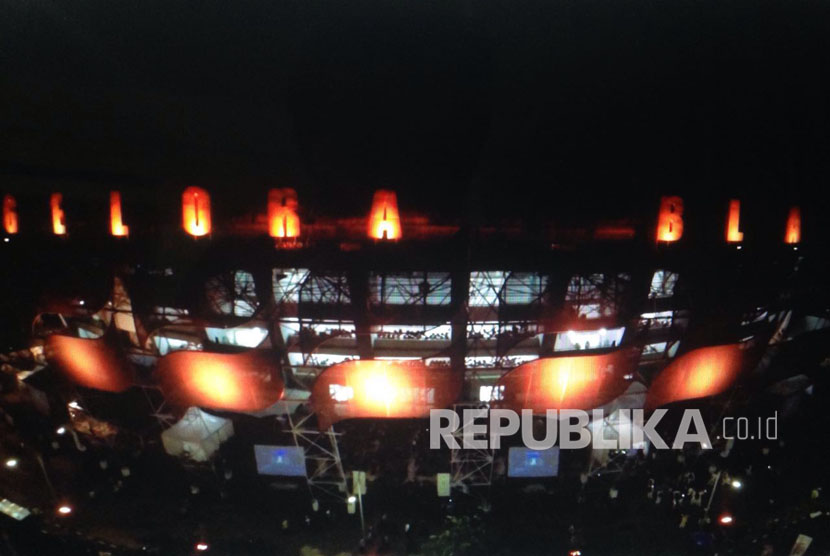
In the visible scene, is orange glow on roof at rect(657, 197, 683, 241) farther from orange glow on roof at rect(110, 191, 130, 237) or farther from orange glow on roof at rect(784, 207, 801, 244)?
orange glow on roof at rect(110, 191, 130, 237)

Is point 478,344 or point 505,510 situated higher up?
point 478,344

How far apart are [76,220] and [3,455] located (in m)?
2.07

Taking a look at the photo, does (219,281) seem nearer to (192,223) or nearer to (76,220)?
(192,223)

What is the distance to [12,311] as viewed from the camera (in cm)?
223

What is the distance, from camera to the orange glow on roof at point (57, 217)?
1931 millimetres

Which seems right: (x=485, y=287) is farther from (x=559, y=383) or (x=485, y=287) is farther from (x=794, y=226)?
(x=794, y=226)

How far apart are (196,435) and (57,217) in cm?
191

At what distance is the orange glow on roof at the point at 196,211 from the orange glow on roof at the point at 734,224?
2668 mm

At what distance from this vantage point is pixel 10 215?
200cm

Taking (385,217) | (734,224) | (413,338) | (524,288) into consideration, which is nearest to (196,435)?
(413,338)

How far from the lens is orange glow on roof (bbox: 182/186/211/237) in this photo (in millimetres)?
2086

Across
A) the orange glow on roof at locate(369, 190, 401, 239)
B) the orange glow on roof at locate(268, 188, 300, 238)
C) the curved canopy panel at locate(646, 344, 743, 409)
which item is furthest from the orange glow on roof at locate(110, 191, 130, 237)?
the curved canopy panel at locate(646, 344, 743, 409)

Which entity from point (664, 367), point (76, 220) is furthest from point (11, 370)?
point (664, 367)

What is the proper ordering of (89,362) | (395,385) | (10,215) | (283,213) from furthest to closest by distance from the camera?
(89,362) → (395,385) → (283,213) → (10,215)
